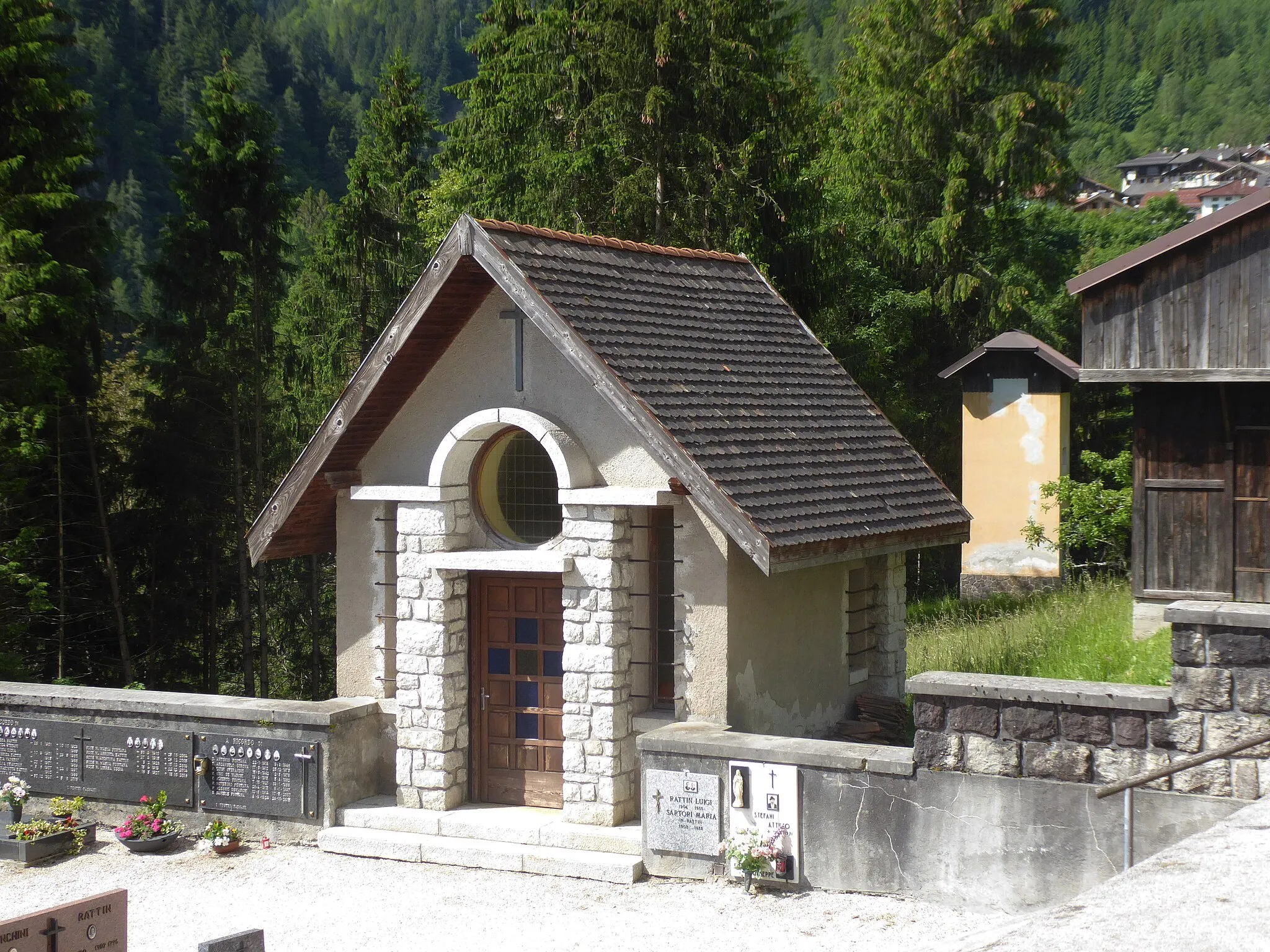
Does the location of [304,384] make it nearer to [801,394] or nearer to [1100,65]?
[801,394]

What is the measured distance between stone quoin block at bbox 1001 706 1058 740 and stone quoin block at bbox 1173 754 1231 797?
0.81 meters

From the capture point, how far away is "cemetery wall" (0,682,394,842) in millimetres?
12125

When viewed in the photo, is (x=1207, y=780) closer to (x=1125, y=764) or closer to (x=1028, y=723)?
(x=1125, y=764)

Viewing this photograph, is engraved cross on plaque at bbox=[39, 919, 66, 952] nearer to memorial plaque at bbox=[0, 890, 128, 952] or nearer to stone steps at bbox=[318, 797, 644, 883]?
memorial plaque at bbox=[0, 890, 128, 952]

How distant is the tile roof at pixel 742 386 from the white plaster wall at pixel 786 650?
0.74 m

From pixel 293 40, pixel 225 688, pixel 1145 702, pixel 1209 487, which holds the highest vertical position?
pixel 293 40

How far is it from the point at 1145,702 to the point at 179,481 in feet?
68.3

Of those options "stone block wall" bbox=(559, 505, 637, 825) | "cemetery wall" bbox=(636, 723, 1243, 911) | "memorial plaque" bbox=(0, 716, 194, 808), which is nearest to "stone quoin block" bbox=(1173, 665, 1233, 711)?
"cemetery wall" bbox=(636, 723, 1243, 911)

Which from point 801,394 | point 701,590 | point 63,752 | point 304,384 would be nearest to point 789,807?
point 701,590

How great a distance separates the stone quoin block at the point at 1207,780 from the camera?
868 centimetres

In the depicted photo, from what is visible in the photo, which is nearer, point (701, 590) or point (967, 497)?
point (701, 590)

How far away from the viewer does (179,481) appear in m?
26.1

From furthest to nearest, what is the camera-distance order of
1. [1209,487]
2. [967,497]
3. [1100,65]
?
[1100,65]
[967,497]
[1209,487]

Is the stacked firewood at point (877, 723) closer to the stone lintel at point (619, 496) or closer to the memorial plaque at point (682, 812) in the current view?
the memorial plaque at point (682, 812)
